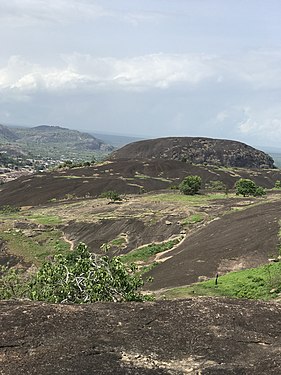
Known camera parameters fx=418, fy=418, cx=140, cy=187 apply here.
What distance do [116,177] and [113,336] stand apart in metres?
90.5

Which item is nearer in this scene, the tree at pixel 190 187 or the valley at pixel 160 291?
the valley at pixel 160 291

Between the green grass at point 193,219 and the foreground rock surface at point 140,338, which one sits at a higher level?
the foreground rock surface at point 140,338

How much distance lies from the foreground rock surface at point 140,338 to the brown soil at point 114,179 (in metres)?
74.5

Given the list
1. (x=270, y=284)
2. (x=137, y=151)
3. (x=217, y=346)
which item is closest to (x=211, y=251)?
(x=270, y=284)

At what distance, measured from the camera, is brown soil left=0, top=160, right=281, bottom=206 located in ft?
290

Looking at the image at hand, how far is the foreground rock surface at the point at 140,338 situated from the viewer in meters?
8.84

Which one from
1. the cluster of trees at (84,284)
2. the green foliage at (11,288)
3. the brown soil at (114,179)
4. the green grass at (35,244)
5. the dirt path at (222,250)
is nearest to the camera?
the cluster of trees at (84,284)

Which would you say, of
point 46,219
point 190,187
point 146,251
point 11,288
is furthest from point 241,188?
point 11,288

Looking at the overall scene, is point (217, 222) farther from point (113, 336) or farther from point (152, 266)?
point (113, 336)

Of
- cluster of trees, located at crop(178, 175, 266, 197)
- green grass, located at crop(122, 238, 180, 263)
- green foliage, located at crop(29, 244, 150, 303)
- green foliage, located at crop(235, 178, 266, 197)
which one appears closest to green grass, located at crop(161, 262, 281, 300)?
green foliage, located at crop(29, 244, 150, 303)

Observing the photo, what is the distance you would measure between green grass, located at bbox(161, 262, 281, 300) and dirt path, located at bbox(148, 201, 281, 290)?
8.66ft

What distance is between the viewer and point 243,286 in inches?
933

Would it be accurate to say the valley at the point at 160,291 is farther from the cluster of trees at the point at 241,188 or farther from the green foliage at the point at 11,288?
the cluster of trees at the point at 241,188

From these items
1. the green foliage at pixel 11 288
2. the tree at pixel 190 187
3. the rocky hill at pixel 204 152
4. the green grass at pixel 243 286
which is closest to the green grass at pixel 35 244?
the green foliage at pixel 11 288
